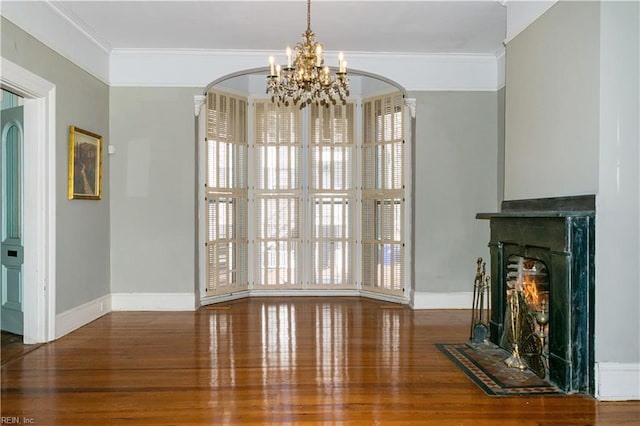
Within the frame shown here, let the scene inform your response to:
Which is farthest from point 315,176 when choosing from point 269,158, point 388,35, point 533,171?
point 533,171

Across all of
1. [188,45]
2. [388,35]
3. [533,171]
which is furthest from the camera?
[188,45]

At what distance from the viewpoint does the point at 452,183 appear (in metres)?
6.43

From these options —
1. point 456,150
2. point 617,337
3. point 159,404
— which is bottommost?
point 159,404

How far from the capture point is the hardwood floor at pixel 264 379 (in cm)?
312

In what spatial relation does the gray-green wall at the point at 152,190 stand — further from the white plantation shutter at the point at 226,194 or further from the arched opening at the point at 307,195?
the arched opening at the point at 307,195

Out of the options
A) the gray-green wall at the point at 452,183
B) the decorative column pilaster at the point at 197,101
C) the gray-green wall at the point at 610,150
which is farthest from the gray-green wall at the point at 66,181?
the gray-green wall at the point at 610,150

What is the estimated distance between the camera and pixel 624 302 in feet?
11.0

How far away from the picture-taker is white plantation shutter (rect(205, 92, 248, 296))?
6797 millimetres

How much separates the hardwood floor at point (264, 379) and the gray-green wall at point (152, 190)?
762 millimetres

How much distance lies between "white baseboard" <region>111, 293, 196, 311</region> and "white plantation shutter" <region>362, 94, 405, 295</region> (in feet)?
8.41

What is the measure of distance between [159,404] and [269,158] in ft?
15.5

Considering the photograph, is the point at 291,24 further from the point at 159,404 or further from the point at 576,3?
the point at 159,404

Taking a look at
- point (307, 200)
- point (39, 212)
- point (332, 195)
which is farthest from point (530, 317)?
point (39, 212)

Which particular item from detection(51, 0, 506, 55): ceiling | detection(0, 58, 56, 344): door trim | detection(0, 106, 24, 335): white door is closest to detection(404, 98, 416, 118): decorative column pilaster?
detection(51, 0, 506, 55): ceiling
